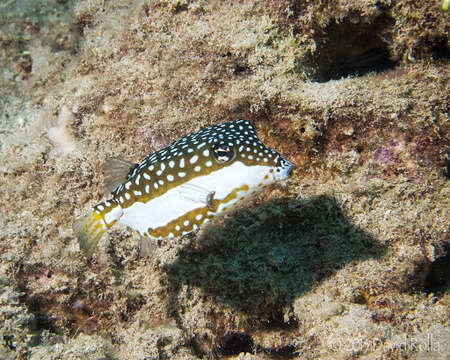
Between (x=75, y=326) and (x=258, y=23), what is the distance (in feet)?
14.6

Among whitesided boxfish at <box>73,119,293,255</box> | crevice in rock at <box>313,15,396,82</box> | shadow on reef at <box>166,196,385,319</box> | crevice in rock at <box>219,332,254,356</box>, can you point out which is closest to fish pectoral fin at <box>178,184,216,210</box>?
whitesided boxfish at <box>73,119,293,255</box>

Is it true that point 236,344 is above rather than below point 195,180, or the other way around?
below

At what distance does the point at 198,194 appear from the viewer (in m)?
2.38

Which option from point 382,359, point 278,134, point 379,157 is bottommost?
point 382,359

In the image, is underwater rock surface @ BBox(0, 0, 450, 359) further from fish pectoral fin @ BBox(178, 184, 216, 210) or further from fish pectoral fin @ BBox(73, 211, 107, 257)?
fish pectoral fin @ BBox(178, 184, 216, 210)

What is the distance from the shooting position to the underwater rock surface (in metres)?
3.24

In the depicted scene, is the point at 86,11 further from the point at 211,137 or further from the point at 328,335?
the point at 328,335

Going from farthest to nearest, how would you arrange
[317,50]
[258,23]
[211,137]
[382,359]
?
[317,50]
[258,23]
[382,359]
[211,137]

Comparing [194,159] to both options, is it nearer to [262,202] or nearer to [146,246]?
[146,246]

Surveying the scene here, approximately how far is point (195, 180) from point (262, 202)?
4.17 feet

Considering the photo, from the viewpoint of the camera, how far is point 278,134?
11.8 ft

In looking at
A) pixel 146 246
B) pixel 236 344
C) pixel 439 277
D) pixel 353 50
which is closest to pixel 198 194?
pixel 146 246

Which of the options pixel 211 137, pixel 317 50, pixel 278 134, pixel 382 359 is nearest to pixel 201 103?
pixel 278 134

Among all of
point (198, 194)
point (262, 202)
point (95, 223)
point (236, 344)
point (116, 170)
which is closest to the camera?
point (198, 194)
